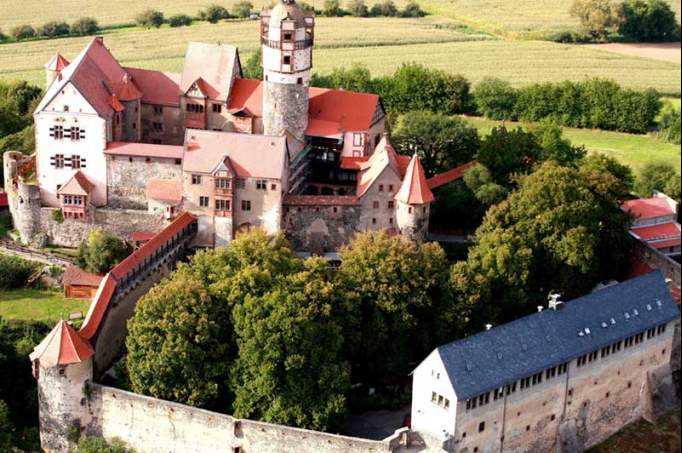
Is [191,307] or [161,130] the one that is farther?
[161,130]

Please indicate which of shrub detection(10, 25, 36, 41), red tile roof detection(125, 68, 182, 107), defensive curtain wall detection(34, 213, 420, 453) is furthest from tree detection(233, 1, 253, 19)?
defensive curtain wall detection(34, 213, 420, 453)

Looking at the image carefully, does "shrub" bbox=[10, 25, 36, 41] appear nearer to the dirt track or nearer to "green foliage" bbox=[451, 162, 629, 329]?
"green foliage" bbox=[451, 162, 629, 329]

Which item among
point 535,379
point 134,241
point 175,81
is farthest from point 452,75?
point 535,379

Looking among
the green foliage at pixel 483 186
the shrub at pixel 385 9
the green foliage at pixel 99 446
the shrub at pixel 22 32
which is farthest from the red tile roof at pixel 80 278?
the shrub at pixel 385 9

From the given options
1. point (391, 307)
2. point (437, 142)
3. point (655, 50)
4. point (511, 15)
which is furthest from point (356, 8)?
point (391, 307)

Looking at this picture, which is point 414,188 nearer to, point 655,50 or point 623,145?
point 623,145

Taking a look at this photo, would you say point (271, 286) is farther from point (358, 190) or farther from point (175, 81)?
point (175, 81)

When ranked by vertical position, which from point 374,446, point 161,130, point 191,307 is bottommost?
point 374,446
